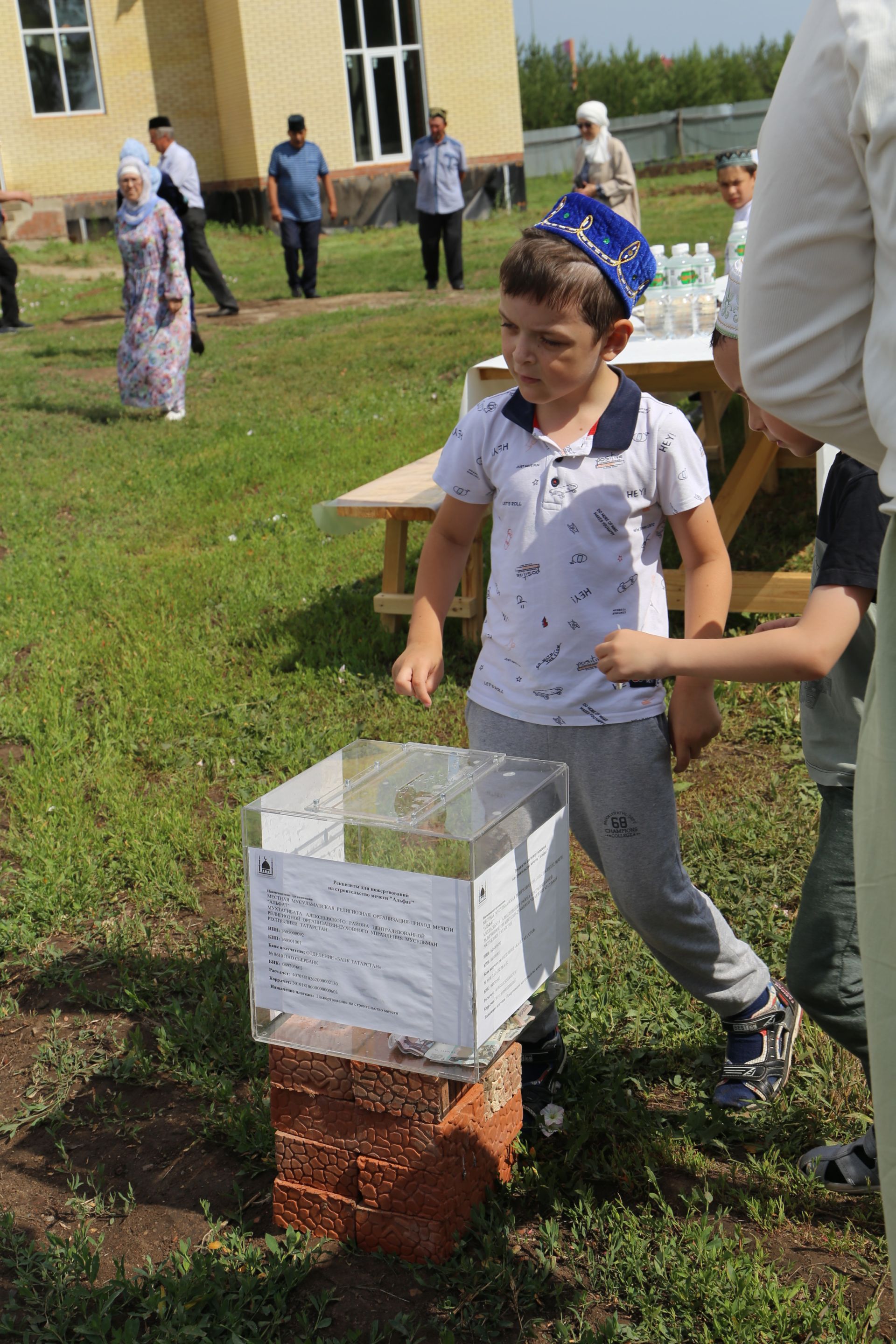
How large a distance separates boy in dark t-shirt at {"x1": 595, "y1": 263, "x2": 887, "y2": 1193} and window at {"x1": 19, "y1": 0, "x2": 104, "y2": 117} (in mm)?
24996

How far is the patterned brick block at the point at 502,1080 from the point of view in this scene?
231cm

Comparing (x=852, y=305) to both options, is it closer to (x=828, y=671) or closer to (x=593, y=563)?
(x=828, y=671)

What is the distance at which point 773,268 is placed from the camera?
3.86 feet

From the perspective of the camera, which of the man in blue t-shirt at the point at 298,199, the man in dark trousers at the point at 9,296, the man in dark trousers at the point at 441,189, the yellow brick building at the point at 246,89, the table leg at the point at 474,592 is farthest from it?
the yellow brick building at the point at 246,89

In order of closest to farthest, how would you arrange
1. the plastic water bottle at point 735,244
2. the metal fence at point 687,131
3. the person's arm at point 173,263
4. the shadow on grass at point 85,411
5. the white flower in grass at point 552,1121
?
the white flower in grass at point 552,1121
the plastic water bottle at point 735,244
the person's arm at point 173,263
the shadow on grass at point 85,411
the metal fence at point 687,131

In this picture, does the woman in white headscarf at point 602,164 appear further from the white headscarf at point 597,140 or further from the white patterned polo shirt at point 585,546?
the white patterned polo shirt at point 585,546

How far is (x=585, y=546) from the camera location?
233 cm

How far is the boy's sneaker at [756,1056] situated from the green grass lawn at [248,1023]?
0.04 metres

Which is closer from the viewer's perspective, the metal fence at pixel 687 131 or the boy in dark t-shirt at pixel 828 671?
the boy in dark t-shirt at pixel 828 671

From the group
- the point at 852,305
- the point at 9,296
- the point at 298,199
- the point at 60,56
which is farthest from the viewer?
the point at 60,56

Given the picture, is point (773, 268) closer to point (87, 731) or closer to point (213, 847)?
point (213, 847)

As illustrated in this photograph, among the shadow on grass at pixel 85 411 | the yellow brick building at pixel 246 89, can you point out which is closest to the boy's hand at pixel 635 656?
the shadow on grass at pixel 85 411

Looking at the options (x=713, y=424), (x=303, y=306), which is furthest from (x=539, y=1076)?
(x=303, y=306)

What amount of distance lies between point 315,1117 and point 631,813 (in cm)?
80
